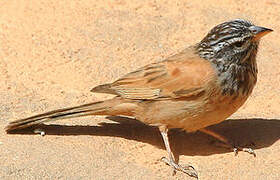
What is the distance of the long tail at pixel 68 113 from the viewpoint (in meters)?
7.81

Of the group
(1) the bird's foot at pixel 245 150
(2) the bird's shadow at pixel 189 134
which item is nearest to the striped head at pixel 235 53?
(1) the bird's foot at pixel 245 150

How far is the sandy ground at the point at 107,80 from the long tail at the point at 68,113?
0.15 metres

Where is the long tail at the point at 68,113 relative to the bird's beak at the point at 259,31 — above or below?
below

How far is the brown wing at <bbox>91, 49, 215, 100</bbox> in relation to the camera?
7496 mm

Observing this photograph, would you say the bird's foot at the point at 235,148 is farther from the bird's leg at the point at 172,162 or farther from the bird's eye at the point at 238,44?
the bird's eye at the point at 238,44

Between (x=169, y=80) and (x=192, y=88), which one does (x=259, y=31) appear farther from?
(x=169, y=80)

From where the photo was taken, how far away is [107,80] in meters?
9.12

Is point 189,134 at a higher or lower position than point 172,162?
higher

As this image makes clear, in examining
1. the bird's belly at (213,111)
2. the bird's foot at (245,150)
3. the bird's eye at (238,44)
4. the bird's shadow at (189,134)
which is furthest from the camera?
the bird's shadow at (189,134)

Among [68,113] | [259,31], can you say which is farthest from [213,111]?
[68,113]

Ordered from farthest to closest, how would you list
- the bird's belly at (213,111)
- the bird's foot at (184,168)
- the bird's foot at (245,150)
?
the bird's foot at (245,150)
the bird's belly at (213,111)
the bird's foot at (184,168)

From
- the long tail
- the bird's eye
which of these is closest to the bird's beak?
the bird's eye

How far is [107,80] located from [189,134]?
4.73 feet

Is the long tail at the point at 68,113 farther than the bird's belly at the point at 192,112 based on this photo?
Yes
